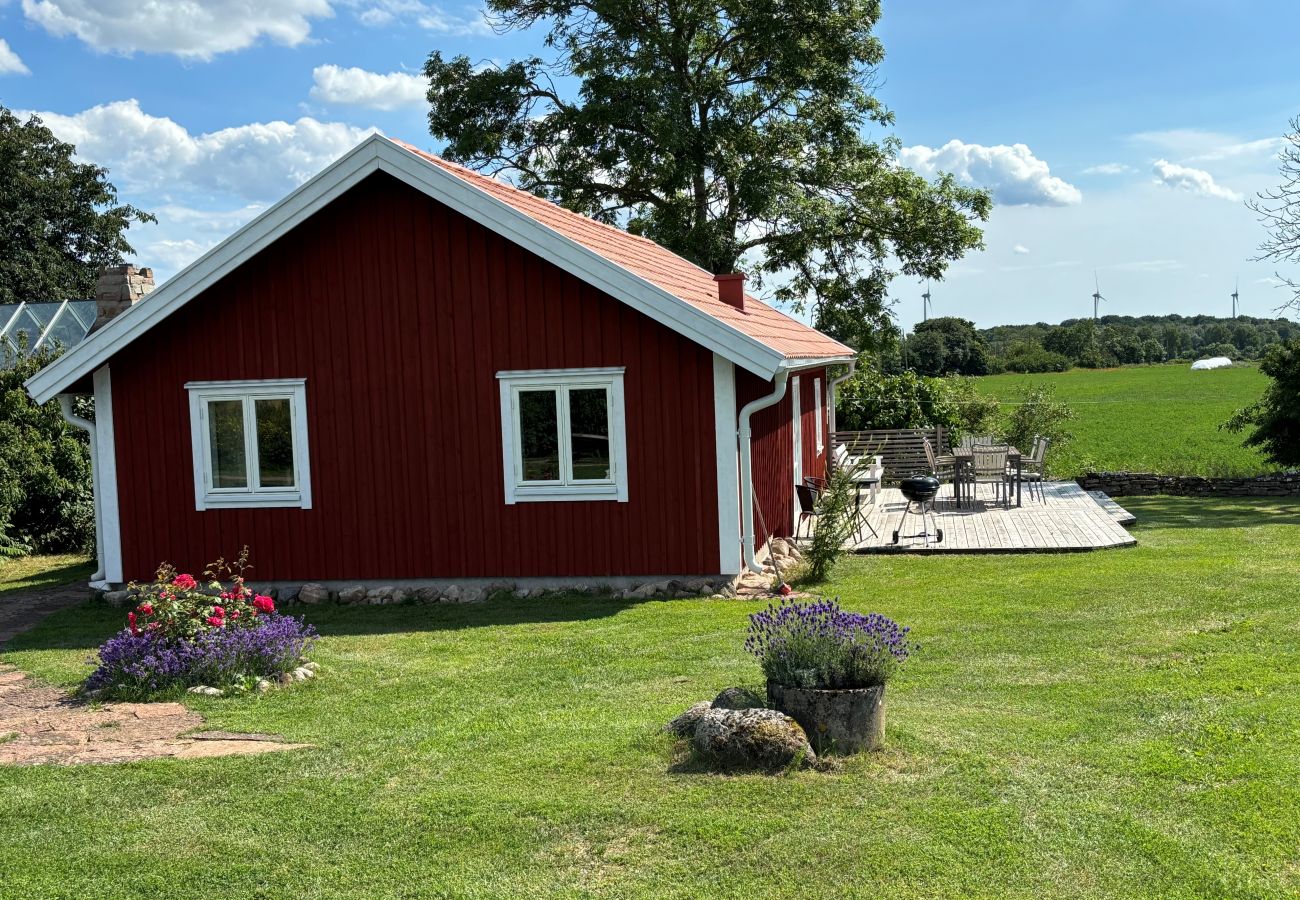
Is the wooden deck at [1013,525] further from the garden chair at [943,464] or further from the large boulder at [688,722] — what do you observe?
the large boulder at [688,722]

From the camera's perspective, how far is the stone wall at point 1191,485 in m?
20.4

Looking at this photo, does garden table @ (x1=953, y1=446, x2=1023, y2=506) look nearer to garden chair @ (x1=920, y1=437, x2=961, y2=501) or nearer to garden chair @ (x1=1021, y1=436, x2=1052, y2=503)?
garden chair @ (x1=920, y1=437, x2=961, y2=501)

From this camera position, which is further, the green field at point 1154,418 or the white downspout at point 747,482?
the green field at point 1154,418

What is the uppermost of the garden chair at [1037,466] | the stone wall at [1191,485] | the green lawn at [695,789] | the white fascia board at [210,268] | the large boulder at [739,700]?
the white fascia board at [210,268]

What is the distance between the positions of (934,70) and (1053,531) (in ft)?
30.0

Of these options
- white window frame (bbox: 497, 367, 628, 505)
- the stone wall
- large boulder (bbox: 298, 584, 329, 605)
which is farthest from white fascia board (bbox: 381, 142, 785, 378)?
the stone wall

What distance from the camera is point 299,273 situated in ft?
41.3

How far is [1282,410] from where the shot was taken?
2098cm

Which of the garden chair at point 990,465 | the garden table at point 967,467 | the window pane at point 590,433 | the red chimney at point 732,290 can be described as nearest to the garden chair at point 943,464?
the garden table at point 967,467

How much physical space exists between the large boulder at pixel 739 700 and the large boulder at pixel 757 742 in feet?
1.27

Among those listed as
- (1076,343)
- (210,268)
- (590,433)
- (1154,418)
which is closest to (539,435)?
(590,433)

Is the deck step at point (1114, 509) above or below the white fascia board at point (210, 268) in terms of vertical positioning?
below

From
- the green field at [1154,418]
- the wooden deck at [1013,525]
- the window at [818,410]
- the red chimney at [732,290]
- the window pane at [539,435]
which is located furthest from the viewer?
the green field at [1154,418]

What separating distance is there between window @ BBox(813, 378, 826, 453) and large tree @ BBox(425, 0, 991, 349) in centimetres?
631
